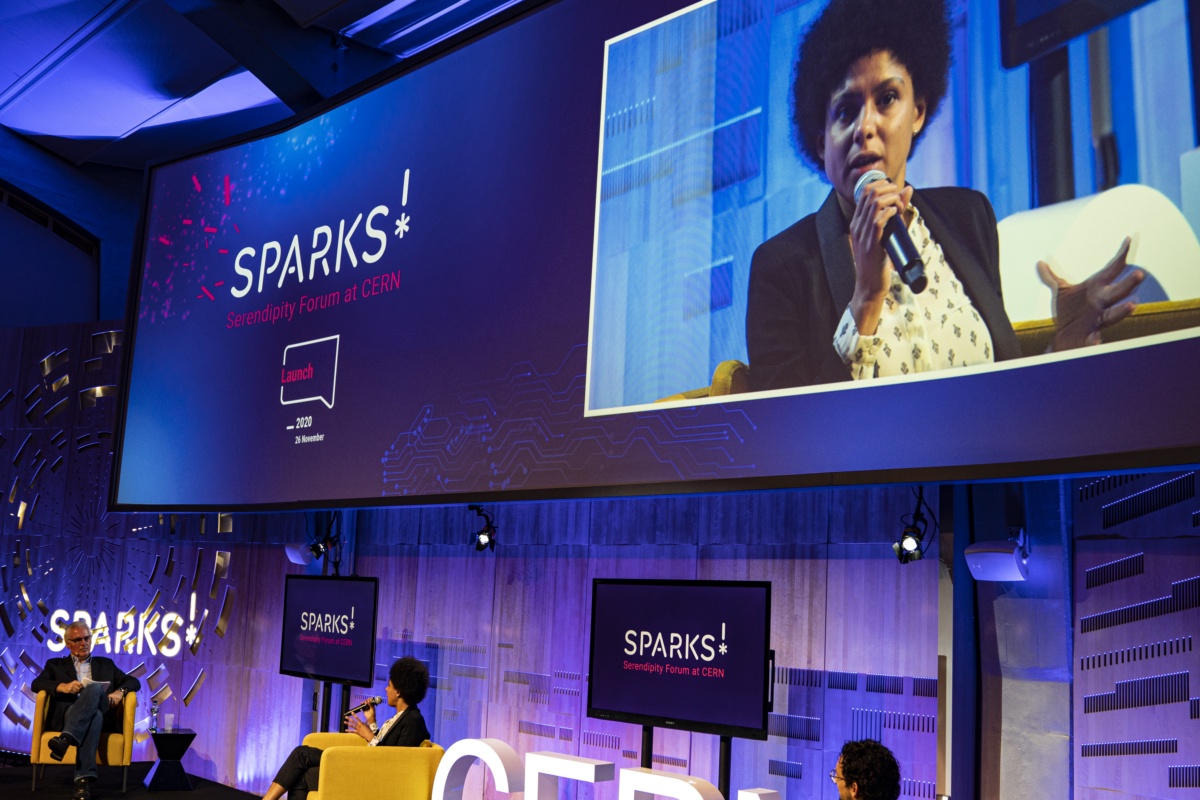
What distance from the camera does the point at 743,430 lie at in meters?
4.04

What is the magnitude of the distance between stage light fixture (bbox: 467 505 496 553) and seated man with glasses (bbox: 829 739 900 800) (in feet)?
9.99

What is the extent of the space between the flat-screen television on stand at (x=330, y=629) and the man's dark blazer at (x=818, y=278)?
2.94 metres

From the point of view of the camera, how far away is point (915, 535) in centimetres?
421

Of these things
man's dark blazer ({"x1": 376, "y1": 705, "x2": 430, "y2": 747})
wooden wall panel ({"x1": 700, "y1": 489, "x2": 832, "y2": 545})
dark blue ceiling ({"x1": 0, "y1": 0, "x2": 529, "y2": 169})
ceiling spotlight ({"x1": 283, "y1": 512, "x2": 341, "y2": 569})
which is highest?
dark blue ceiling ({"x1": 0, "y1": 0, "x2": 529, "y2": 169})

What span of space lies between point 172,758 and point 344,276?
11.5ft

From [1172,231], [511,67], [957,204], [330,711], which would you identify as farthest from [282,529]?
[1172,231]

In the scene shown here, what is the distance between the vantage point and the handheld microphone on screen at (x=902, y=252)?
3615 millimetres

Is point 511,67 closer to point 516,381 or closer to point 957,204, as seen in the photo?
point 516,381

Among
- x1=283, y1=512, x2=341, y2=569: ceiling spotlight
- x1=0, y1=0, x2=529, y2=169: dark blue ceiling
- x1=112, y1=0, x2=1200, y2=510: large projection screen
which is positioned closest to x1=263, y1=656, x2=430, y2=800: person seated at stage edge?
x1=112, y1=0, x2=1200, y2=510: large projection screen

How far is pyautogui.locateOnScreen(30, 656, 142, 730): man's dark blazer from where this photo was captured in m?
6.85

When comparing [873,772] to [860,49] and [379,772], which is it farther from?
[379,772]

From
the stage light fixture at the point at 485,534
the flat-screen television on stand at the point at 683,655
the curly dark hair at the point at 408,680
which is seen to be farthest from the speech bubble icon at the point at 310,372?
the flat-screen television on stand at the point at 683,655

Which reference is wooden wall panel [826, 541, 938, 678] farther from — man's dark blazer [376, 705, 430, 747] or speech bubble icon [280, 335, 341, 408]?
speech bubble icon [280, 335, 341, 408]

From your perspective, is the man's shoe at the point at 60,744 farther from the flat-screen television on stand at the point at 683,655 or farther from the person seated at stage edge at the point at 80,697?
the flat-screen television on stand at the point at 683,655
